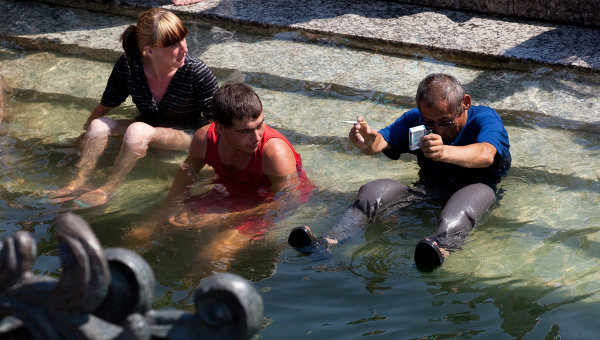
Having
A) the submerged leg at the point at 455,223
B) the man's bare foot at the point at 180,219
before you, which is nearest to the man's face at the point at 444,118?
the submerged leg at the point at 455,223

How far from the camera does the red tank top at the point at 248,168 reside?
Result: 439 cm

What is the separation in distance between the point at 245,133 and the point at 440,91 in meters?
1.15

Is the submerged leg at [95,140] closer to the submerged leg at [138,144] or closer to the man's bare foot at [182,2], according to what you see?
the submerged leg at [138,144]

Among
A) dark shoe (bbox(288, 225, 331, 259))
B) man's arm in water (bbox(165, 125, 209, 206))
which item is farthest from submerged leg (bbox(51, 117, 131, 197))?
dark shoe (bbox(288, 225, 331, 259))

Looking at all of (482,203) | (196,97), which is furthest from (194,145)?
(482,203)

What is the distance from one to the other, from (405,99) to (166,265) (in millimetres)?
2986

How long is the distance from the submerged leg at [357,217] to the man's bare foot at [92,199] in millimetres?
1531

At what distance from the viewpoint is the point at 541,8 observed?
6996 millimetres

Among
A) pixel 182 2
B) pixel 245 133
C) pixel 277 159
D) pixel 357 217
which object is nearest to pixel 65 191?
pixel 245 133

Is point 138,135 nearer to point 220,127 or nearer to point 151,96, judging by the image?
point 151,96

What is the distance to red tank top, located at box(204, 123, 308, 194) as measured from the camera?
439cm

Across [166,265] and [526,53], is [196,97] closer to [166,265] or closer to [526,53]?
[166,265]

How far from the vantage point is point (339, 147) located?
566cm

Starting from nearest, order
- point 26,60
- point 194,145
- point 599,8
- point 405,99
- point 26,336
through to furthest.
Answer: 1. point 26,336
2. point 194,145
3. point 405,99
4. point 599,8
5. point 26,60
